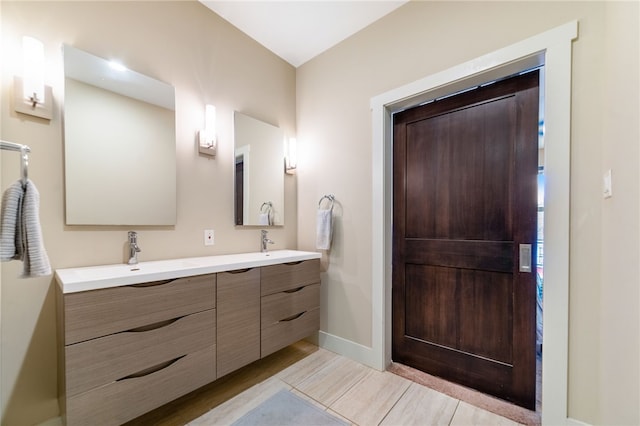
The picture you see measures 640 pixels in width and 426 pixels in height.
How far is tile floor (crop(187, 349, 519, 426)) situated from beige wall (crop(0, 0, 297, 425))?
899 millimetres

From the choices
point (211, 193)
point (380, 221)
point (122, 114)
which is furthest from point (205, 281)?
point (380, 221)

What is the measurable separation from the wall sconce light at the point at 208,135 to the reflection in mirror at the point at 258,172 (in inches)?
8.4

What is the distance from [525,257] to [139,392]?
85.4 inches

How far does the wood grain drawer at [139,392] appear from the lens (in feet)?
3.51

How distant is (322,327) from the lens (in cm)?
234

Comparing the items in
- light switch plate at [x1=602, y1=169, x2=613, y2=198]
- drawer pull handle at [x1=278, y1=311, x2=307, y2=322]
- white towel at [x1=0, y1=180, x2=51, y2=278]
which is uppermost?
light switch plate at [x1=602, y1=169, x2=613, y2=198]

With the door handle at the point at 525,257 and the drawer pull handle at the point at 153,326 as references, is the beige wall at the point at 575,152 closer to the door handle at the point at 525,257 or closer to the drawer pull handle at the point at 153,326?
the door handle at the point at 525,257

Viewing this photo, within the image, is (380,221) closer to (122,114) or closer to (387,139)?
(387,139)

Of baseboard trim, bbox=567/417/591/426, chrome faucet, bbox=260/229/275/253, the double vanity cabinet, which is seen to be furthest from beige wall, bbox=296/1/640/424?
the double vanity cabinet

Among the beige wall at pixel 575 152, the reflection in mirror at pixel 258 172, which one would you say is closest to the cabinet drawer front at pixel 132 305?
the reflection in mirror at pixel 258 172

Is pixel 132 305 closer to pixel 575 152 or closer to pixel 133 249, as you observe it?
pixel 133 249

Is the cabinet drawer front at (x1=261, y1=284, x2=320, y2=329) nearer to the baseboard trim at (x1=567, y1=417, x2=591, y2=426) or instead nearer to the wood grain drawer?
the wood grain drawer

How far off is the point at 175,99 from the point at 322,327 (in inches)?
85.5

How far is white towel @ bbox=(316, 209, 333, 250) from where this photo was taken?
2180 mm
